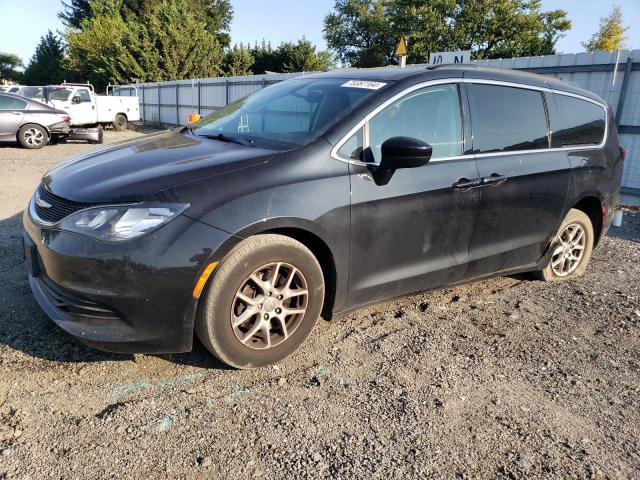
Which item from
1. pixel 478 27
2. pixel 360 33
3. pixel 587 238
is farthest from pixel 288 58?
pixel 587 238

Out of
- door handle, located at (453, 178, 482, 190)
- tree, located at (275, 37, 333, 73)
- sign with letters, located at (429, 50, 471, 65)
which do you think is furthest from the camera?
tree, located at (275, 37, 333, 73)

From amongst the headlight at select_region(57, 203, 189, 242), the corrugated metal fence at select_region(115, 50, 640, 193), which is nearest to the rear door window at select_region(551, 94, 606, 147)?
the headlight at select_region(57, 203, 189, 242)

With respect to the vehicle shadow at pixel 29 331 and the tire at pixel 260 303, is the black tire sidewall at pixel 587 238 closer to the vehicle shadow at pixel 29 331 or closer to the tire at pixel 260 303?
the tire at pixel 260 303

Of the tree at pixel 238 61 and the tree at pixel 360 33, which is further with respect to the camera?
the tree at pixel 360 33

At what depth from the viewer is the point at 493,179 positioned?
3.49 m

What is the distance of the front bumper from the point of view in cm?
238

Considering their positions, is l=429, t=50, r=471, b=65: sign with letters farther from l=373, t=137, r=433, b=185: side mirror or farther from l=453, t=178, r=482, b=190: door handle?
l=373, t=137, r=433, b=185: side mirror

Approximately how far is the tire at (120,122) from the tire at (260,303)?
19884 mm

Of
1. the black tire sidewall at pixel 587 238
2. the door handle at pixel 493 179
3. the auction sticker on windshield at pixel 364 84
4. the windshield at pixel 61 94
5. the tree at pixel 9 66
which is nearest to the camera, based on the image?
the auction sticker on windshield at pixel 364 84

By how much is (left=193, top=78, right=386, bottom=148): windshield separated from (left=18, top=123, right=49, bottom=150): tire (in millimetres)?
11432

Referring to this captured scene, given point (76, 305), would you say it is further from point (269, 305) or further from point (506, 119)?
point (506, 119)

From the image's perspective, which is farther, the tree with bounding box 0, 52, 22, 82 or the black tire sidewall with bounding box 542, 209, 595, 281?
the tree with bounding box 0, 52, 22, 82

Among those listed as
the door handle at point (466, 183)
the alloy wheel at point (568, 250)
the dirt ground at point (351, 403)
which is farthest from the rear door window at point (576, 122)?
the dirt ground at point (351, 403)

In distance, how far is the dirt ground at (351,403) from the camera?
2160 mm
